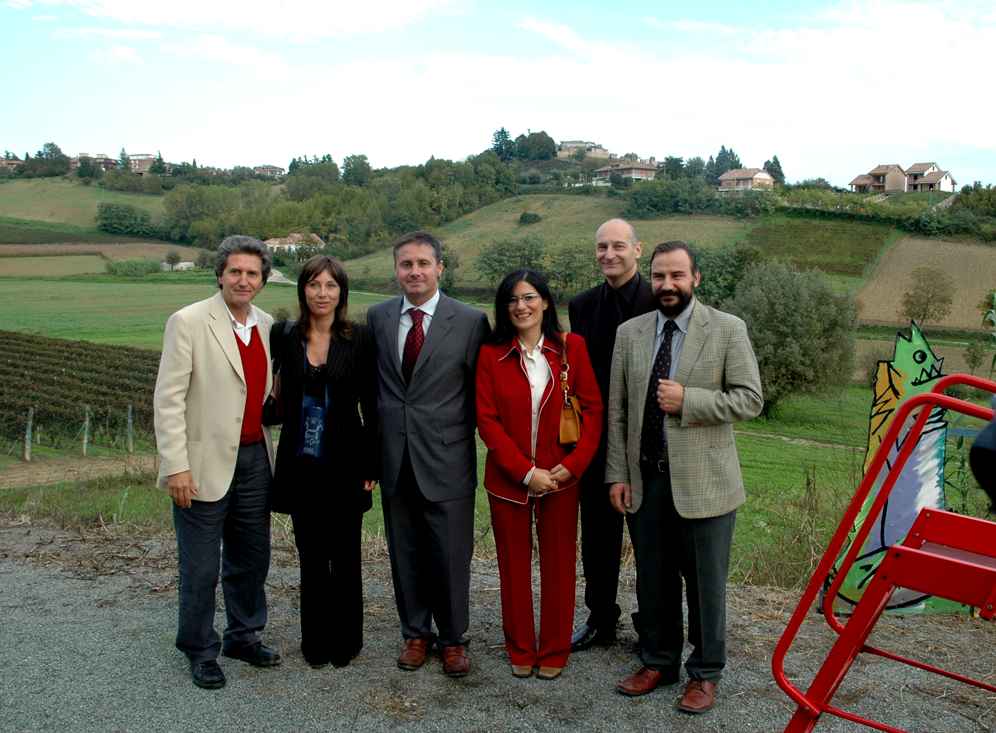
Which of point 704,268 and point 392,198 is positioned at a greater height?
point 392,198

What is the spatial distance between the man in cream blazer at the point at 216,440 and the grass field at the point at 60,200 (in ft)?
256

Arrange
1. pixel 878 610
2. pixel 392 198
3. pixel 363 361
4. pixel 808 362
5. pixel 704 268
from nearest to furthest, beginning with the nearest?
1. pixel 878 610
2. pixel 363 361
3. pixel 808 362
4. pixel 704 268
5. pixel 392 198

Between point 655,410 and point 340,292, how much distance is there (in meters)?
1.62

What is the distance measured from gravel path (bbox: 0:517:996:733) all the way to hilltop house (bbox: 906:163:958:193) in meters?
93.6

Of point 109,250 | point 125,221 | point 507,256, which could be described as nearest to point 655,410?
point 507,256

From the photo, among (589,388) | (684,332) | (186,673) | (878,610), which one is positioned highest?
(684,332)

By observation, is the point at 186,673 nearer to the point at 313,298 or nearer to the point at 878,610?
the point at 313,298

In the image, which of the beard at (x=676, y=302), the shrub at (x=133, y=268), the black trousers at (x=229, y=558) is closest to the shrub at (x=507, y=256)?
the shrub at (x=133, y=268)

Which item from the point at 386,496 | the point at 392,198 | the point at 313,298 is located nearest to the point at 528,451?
the point at 386,496

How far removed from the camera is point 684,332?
4.04m

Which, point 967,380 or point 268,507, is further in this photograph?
point 268,507

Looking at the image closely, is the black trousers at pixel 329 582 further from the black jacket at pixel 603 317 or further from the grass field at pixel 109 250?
the grass field at pixel 109 250

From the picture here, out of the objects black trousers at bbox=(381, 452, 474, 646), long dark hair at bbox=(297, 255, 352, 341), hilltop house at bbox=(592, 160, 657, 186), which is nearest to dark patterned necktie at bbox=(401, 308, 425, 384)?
long dark hair at bbox=(297, 255, 352, 341)

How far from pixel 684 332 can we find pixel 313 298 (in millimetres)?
1751
